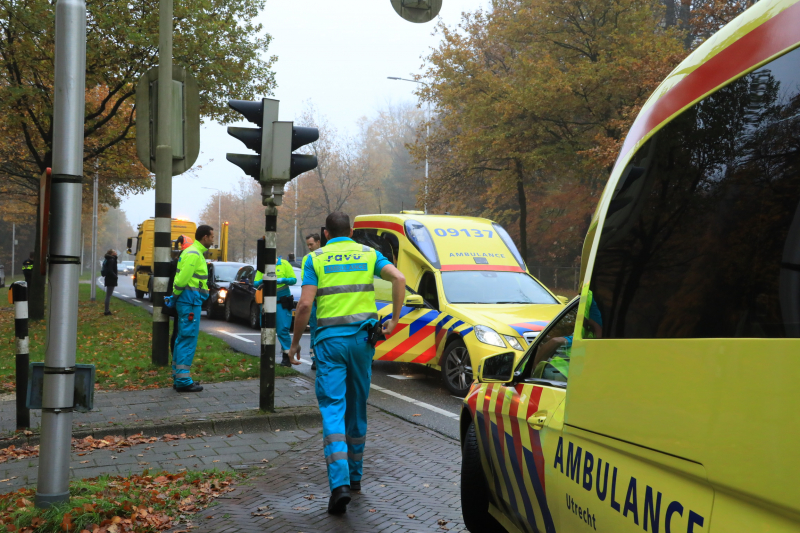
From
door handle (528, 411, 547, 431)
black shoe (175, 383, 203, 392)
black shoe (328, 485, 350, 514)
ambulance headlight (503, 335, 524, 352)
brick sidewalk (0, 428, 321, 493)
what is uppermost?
door handle (528, 411, 547, 431)

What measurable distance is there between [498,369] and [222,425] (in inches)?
159

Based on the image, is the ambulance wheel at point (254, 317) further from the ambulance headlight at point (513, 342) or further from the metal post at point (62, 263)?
the metal post at point (62, 263)

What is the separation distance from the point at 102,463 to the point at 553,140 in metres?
23.1

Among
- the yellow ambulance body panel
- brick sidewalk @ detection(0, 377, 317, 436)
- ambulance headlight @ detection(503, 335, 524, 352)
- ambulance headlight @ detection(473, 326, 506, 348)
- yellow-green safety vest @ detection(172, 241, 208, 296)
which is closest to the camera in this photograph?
brick sidewalk @ detection(0, 377, 317, 436)

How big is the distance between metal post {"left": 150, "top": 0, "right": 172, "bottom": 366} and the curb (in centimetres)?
322

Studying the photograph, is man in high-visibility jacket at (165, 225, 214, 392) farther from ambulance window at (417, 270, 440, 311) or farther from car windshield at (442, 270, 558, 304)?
car windshield at (442, 270, 558, 304)

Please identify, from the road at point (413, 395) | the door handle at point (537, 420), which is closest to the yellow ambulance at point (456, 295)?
the road at point (413, 395)

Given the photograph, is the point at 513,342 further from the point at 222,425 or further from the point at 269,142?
the point at 269,142

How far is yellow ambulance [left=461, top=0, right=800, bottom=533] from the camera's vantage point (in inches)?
62.8

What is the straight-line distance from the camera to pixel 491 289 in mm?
9961

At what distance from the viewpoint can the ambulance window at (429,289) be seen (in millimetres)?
9781

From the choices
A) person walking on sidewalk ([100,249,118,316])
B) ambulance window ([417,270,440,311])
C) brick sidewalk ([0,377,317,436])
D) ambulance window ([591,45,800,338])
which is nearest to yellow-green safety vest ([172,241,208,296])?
brick sidewalk ([0,377,317,436])

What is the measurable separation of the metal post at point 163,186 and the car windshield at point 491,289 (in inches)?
148

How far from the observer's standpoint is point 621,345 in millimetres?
2219
